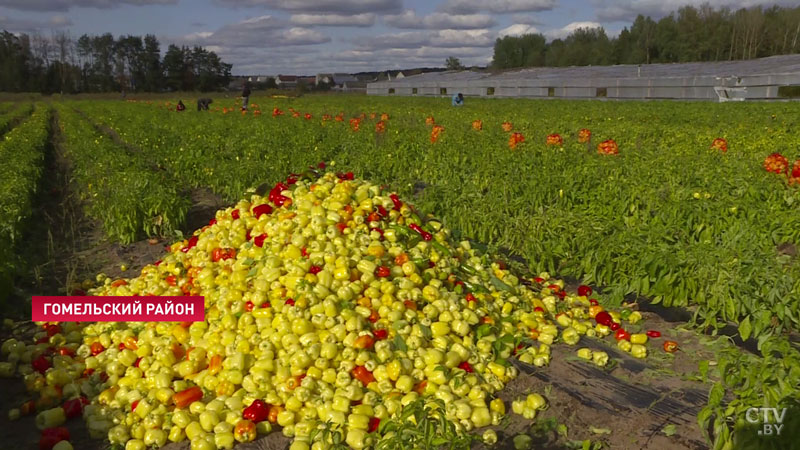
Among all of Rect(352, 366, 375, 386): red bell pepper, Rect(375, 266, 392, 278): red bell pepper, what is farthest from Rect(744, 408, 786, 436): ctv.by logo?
Rect(375, 266, 392, 278): red bell pepper

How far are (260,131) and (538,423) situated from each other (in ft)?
46.6

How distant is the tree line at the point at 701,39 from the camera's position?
76.9m

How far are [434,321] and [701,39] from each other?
87333 millimetres

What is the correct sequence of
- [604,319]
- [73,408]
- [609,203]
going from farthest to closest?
[609,203]
[604,319]
[73,408]

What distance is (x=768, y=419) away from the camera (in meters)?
3.02

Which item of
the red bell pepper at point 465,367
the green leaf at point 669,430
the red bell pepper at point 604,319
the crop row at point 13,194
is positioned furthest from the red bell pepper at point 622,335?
the crop row at point 13,194

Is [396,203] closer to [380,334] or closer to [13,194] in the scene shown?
[380,334]

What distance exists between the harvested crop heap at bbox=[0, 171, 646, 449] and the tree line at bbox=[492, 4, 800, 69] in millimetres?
81196

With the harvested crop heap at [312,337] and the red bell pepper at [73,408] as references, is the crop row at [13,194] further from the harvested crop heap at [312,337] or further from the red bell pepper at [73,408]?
the red bell pepper at [73,408]

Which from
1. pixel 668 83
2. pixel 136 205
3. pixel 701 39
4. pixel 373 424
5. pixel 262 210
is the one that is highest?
pixel 701 39

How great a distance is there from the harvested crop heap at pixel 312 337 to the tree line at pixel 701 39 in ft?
266

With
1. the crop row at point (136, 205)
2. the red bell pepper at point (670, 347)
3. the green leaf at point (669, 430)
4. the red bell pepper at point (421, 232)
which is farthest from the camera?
the crop row at point (136, 205)

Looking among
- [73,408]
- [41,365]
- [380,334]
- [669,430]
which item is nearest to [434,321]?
[380,334]

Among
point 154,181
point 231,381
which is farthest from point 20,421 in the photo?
point 154,181
